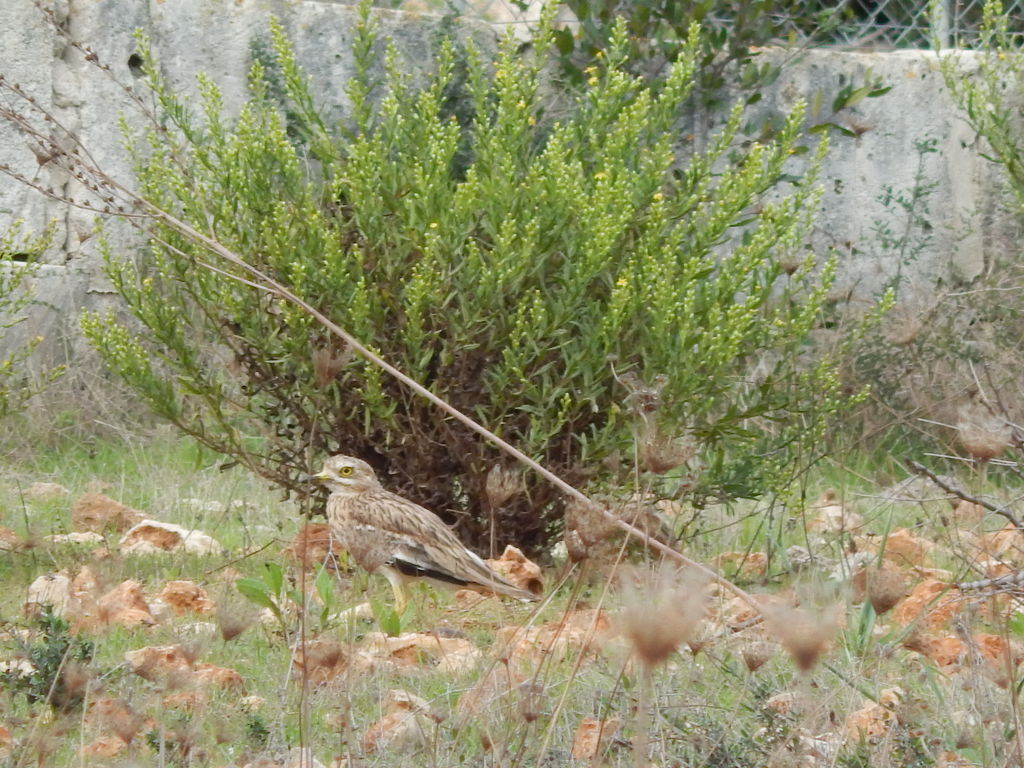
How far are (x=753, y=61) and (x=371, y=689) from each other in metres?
6.54

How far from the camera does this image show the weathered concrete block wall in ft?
27.8

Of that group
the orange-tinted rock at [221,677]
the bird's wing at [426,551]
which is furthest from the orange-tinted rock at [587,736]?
the bird's wing at [426,551]

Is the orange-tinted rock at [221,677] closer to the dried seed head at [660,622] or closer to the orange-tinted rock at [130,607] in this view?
the orange-tinted rock at [130,607]

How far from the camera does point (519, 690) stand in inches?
120

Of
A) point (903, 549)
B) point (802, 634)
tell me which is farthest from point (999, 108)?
point (802, 634)

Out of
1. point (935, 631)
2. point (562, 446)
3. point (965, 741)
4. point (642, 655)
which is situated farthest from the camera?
point (562, 446)

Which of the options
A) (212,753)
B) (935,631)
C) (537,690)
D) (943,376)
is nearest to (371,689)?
(212,753)

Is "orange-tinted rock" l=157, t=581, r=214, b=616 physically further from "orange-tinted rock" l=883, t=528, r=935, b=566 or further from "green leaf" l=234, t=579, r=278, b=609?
"orange-tinted rock" l=883, t=528, r=935, b=566

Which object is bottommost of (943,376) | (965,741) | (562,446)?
(943,376)

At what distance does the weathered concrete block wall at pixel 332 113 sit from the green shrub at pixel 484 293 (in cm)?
265

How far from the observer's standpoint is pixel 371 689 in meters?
3.73

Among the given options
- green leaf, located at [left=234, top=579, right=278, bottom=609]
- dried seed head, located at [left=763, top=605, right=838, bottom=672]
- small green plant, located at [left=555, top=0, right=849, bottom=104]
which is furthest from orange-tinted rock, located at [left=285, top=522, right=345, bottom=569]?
small green plant, located at [left=555, top=0, right=849, bottom=104]

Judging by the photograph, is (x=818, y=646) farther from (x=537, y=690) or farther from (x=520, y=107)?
(x=520, y=107)

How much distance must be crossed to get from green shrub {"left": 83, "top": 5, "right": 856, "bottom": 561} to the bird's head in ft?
0.44
